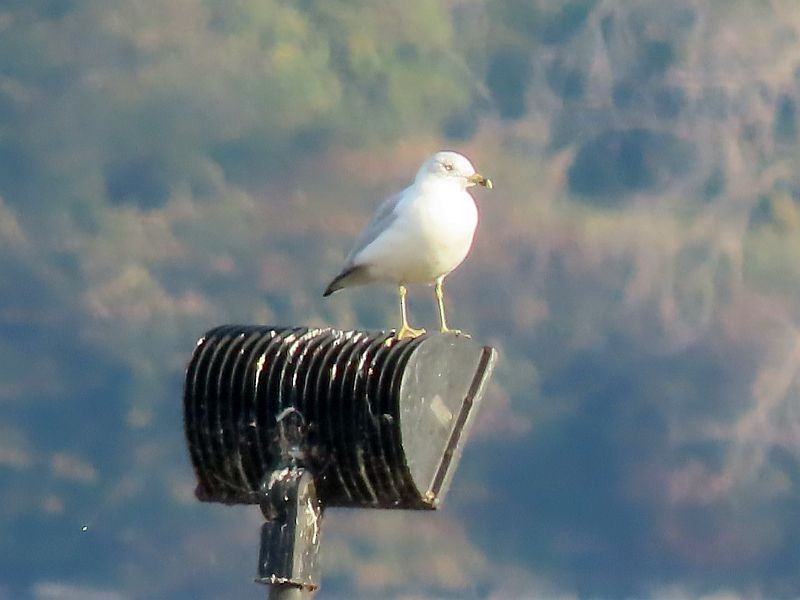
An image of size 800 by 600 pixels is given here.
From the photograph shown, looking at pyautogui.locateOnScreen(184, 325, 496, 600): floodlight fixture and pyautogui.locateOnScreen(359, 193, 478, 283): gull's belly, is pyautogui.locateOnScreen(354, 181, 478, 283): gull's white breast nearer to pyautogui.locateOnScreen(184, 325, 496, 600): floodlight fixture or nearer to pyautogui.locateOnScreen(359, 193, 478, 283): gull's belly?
pyautogui.locateOnScreen(359, 193, 478, 283): gull's belly

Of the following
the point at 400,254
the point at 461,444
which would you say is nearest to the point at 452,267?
the point at 400,254

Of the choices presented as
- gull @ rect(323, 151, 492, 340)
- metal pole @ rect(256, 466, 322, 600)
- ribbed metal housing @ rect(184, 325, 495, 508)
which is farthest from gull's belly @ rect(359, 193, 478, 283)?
metal pole @ rect(256, 466, 322, 600)

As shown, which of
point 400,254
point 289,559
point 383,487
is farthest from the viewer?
point 400,254

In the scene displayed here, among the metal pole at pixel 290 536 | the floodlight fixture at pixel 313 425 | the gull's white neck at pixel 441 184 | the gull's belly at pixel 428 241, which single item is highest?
the gull's white neck at pixel 441 184

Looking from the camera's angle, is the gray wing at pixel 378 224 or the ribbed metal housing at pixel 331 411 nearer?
the ribbed metal housing at pixel 331 411

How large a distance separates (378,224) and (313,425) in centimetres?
420

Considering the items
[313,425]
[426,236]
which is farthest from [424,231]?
[313,425]

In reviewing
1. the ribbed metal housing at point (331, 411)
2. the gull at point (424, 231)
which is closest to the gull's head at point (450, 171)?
the gull at point (424, 231)

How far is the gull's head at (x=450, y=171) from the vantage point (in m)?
9.30

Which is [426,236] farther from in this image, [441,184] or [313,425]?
[313,425]

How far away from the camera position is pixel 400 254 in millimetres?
8961

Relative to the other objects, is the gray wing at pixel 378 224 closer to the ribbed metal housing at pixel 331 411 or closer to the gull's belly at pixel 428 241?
the gull's belly at pixel 428 241

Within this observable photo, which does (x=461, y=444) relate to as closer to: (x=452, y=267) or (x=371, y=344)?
(x=371, y=344)

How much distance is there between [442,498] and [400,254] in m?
3.81
